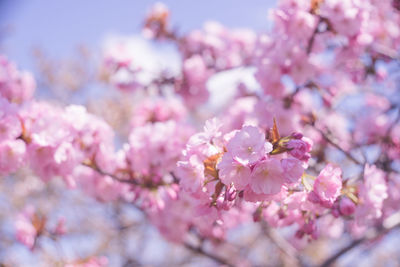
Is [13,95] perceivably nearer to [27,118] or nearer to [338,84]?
[27,118]

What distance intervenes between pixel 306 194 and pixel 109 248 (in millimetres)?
6861

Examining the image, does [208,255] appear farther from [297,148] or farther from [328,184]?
[297,148]

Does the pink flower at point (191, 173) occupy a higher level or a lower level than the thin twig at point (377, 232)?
lower

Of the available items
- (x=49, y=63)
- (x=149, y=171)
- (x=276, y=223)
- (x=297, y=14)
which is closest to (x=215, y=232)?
(x=149, y=171)

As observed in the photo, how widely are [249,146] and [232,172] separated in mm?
107

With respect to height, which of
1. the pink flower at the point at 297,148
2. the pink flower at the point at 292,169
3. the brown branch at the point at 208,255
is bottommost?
the pink flower at the point at 292,169

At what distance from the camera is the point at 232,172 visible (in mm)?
1262

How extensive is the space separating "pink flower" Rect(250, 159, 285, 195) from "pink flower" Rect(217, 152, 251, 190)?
26mm

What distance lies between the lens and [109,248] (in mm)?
7578

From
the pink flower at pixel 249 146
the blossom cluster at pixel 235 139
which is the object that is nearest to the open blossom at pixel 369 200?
the blossom cluster at pixel 235 139

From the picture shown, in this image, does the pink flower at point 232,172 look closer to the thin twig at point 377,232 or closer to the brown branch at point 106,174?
the brown branch at point 106,174

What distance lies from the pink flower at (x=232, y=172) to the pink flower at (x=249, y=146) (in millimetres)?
31

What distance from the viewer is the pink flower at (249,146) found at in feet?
4.04

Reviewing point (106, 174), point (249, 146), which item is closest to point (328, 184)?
point (249, 146)
